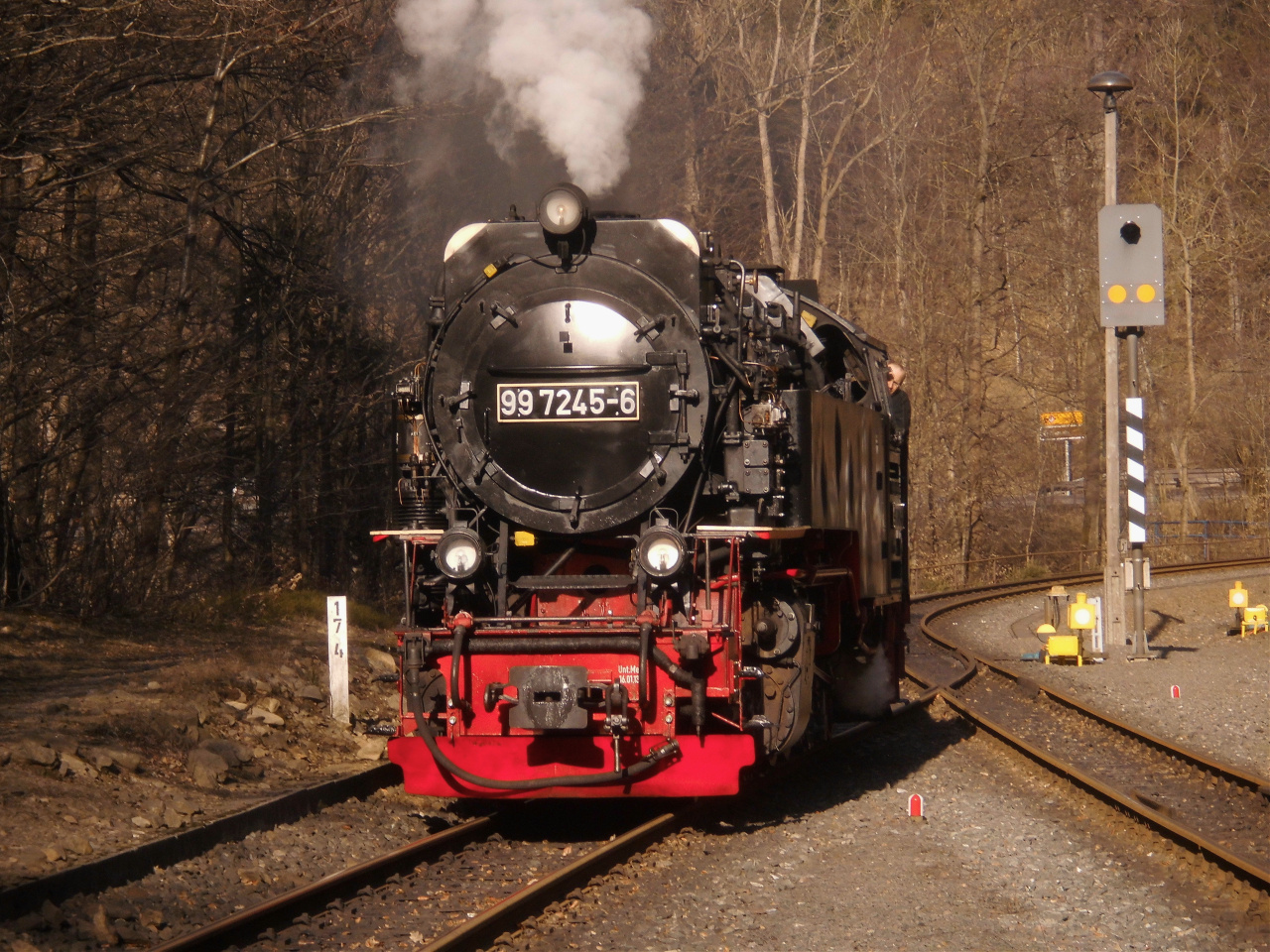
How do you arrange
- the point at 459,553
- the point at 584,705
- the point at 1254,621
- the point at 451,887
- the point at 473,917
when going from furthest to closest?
the point at 1254,621 → the point at 459,553 → the point at 584,705 → the point at 451,887 → the point at 473,917

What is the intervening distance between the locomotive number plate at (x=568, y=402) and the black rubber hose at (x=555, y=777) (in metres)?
1.65

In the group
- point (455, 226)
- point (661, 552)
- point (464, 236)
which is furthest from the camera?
point (455, 226)

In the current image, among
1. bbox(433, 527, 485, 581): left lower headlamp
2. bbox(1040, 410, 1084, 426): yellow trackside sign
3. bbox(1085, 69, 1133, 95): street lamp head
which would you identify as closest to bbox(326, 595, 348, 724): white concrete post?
bbox(433, 527, 485, 581): left lower headlamp

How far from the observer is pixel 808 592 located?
7.92m

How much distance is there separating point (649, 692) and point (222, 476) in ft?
31.1

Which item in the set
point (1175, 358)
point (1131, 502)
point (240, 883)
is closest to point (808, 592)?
point (240, 883)

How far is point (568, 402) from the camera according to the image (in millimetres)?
7234

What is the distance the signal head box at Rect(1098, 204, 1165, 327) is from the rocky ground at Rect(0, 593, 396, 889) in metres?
9.13

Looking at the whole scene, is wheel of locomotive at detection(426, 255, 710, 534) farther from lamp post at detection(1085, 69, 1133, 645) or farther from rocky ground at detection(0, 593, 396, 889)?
lamp post at detection(1085, 69, 1133, 645)

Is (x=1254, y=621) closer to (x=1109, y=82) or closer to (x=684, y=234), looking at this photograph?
(x=1109, y=82)

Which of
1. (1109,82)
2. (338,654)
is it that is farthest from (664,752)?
(1109,82)

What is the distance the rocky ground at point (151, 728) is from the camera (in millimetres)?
6414

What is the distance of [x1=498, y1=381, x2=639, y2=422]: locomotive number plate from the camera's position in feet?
23.6

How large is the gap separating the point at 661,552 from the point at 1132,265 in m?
10.7
